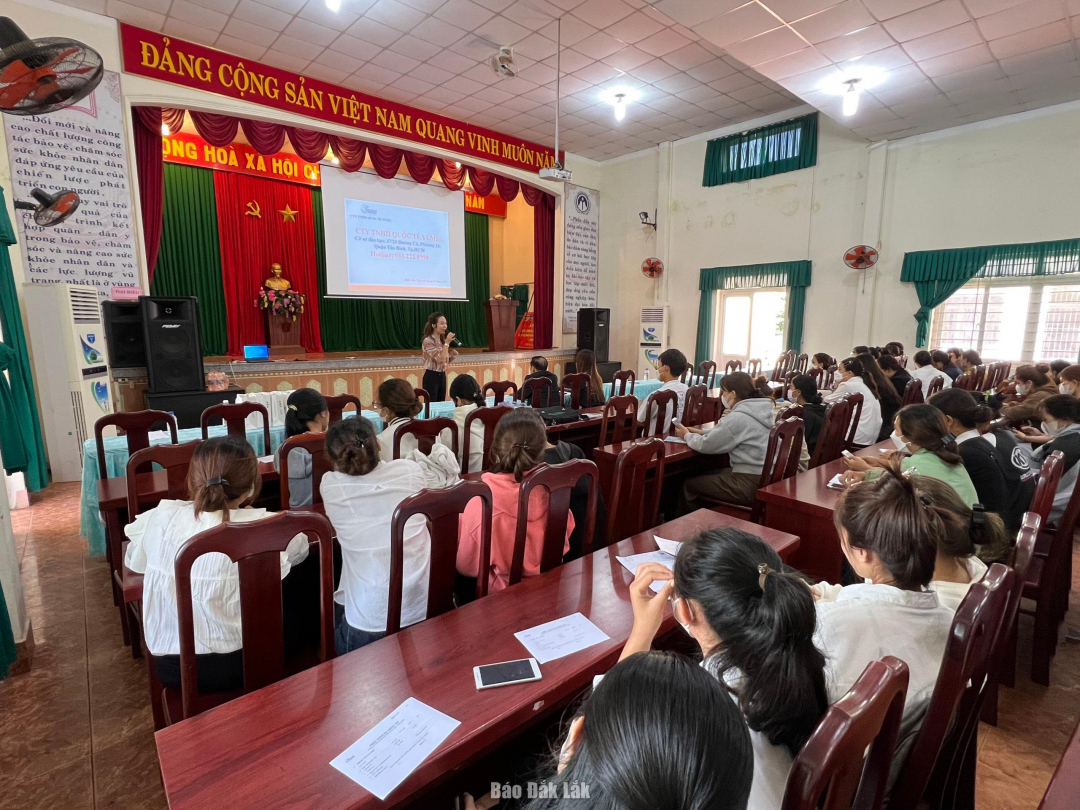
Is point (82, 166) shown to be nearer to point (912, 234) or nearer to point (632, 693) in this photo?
point (632, 693)

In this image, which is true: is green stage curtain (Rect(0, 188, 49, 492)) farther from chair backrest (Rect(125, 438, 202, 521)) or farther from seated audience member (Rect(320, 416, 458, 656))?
seated audience member (Rect(320, 416, 458, 656))

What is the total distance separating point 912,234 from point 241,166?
8.64 m

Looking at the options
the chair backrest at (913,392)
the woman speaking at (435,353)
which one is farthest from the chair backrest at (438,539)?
the chair backrest at (913,392)

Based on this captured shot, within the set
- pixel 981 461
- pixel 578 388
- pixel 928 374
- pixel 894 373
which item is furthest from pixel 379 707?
pixel 928 374

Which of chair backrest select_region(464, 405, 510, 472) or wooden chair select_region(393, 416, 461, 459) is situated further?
chair backrest select_region(464, 405, 510, 472)

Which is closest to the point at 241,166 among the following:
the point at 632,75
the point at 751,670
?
the point at 632,75

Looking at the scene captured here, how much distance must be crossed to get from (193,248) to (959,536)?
873 cm

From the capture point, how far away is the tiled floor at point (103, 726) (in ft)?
5.12

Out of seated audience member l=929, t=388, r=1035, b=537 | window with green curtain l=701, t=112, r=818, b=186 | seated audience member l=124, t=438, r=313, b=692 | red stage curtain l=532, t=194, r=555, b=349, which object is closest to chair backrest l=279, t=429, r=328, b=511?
seated audience member l=124, t=438, r=313, b=692

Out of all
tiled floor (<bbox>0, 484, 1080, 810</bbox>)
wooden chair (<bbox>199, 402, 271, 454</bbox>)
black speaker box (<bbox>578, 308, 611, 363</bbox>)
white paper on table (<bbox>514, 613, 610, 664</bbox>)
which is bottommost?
tiled floor (<bbox>0, 484, 1080, 810</bbox>)

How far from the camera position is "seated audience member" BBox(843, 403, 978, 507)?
1.93 meters

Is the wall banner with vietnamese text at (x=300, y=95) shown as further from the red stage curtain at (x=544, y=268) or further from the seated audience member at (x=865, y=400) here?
the seated audience member at (x=865, y=400)

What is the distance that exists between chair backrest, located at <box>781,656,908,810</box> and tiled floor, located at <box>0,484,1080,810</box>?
1.32 meters

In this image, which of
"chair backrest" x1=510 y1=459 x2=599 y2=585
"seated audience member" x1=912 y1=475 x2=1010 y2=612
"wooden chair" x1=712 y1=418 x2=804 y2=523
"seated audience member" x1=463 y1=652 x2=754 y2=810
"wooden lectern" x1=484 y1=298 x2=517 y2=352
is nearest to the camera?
"seated audience member" x1=463 y1=652 x2=754 y2=810
